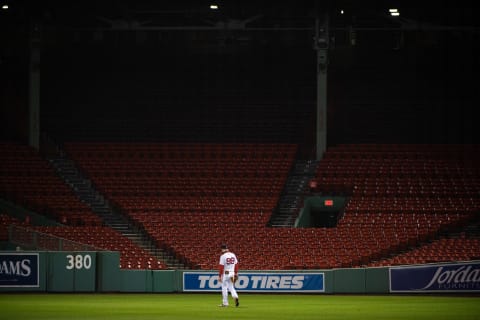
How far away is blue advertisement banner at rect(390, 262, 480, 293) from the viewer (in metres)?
31.0

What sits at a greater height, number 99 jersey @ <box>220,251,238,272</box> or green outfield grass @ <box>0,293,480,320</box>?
number 99 jersey @ <box>220,251,238,272</box>

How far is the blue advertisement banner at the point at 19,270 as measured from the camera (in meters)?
31.8

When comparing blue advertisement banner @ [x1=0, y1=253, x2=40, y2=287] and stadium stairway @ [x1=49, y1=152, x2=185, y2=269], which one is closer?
blue advertisement banner @ [x1=0, y1=253, x2=40, y2=287]

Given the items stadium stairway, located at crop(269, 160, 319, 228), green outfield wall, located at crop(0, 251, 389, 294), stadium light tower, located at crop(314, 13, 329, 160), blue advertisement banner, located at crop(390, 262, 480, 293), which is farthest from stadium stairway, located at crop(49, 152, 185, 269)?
stadium light tower, located at crop(314, 13, 329, 160)

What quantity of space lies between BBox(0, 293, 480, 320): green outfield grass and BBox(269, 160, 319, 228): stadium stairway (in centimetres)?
1043

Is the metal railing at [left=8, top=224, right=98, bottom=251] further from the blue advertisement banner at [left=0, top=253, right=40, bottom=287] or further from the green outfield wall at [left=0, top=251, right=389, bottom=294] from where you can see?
the blue advertisement banner at [left=0, top=253, right=40, bottom=287]

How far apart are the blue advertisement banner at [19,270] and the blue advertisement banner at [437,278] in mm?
11601

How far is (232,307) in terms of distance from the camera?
2464 cm

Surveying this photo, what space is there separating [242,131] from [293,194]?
6.10 metres

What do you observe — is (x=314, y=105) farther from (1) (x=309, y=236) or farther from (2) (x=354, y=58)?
(1) (x=309, y=236)

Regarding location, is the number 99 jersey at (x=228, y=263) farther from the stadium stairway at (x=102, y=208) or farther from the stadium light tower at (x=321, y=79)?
the stadium light tower at (x=321, y=79)

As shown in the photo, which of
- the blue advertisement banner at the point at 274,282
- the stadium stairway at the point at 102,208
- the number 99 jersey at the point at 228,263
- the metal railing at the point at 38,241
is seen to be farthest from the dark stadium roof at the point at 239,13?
the number 99 jersey at the point at 228,263

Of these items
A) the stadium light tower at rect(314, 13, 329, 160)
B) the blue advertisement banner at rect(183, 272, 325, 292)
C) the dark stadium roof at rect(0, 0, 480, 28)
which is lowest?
the blue advertisement banner at rect(183, 272, 325, 292)

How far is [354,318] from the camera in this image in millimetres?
20438
